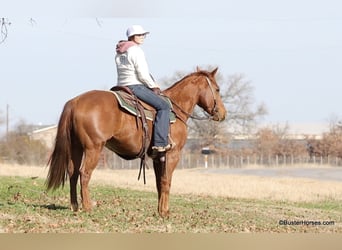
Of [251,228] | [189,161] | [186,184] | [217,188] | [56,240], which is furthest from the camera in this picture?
[189,161]

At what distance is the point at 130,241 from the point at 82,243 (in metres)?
0.40

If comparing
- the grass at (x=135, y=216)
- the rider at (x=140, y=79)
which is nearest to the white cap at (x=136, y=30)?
the rider at (x=140, y=79)

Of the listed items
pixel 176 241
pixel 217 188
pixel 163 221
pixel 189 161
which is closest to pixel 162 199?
pixel 163 221

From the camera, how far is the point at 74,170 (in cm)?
951

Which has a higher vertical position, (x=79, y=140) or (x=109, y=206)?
(x=79, y=140)

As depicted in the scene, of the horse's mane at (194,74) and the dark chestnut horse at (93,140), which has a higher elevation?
the horse's mane at (194,74)

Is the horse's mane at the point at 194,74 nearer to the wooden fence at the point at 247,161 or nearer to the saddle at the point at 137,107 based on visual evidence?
the saddle at the point at 137,107

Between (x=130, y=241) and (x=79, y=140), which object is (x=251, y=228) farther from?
(x=130, y=241)

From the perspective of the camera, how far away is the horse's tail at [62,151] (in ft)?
30.2

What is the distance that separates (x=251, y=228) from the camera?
8898mm

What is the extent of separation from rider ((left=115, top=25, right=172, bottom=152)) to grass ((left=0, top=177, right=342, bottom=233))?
121 cm

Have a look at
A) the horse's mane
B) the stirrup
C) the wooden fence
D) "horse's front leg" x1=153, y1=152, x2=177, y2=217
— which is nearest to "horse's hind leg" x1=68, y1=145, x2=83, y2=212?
the stirrup

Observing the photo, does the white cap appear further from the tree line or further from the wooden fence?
the wooden fence

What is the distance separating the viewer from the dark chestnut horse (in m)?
9.12
